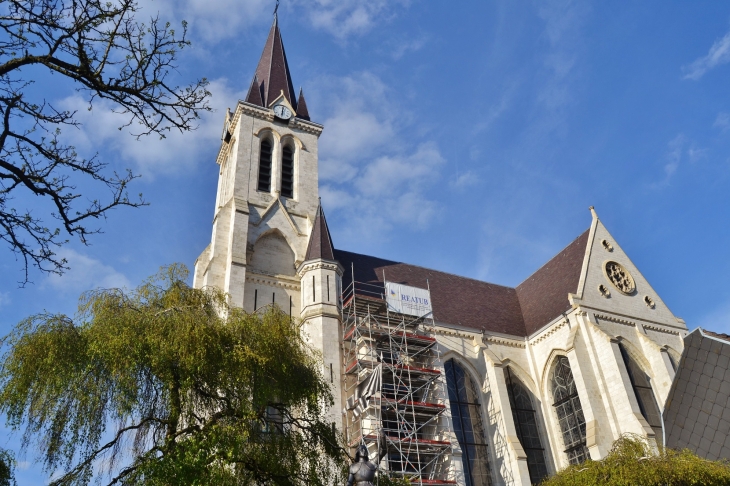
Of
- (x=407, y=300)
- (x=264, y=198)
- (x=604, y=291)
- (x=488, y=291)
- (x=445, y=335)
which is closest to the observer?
(x=407, y=300)

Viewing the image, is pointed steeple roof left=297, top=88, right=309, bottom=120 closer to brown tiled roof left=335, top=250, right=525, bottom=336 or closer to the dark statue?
brown tiled roof left=335, top=250, right=525, bottom=336

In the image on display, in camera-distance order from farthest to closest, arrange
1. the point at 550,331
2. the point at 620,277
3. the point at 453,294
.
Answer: the point at 453,294 → the point at 620,277 → the point at 550,331

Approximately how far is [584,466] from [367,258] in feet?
48.6

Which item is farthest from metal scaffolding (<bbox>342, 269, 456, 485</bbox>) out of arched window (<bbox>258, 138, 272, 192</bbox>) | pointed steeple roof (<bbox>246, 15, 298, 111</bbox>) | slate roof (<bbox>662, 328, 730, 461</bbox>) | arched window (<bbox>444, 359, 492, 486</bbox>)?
pointed steeple roof (<bbox>246, 15, 298, 111</bbox>)

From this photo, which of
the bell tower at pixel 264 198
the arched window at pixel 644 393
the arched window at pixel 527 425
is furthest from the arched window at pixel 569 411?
the bell tower at pixel 264 198

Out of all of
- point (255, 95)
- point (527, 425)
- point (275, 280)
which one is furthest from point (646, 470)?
point (255, 95)

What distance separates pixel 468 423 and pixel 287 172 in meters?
14.6

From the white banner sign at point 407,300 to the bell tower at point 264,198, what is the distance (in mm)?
3839

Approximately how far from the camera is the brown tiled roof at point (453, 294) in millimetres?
27719

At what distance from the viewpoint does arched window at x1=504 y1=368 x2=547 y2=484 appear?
24078 millimetres

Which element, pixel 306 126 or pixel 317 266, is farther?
pixel 306 126

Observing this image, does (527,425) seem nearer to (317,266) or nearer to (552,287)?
(552,287)

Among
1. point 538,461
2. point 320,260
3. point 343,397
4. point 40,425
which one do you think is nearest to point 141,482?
point 40,425

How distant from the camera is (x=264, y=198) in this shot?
90.1 ft
